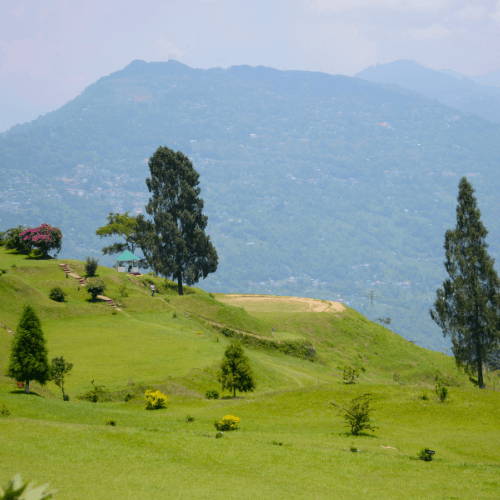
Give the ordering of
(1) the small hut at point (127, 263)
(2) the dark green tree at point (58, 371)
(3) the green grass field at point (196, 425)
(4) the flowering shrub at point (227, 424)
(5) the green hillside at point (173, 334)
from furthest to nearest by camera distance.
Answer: (1) the small hut at point (127, 263), (5) the green hillside at point (173, 334), (2) the dark green tree at point (58, 371), (4) the flowering shrub at point (227, 424), (3) the green grass field at point (196, 425)

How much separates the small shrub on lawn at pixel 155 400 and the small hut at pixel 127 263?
140 ft

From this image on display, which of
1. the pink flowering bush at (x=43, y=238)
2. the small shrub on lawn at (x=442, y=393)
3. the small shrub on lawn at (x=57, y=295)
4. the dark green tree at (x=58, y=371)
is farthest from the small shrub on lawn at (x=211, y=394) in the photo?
the pink flowering bush at (x=43, y=238)

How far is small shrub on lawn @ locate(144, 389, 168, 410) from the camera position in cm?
3016

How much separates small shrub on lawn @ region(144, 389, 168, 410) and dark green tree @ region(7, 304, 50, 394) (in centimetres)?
654

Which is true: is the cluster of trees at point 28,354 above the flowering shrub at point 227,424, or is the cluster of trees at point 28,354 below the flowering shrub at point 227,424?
above

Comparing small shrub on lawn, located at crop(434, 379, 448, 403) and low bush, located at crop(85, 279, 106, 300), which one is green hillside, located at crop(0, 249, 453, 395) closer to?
low bush, located at crop(85, 279, 106, 300)

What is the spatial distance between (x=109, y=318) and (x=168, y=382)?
1917 cm

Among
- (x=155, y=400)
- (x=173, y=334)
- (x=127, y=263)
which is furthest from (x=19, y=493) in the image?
(x=127, y=263)

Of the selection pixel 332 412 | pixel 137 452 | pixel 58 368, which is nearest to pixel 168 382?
pixel 58 368

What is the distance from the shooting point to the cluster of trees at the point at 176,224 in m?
70.8

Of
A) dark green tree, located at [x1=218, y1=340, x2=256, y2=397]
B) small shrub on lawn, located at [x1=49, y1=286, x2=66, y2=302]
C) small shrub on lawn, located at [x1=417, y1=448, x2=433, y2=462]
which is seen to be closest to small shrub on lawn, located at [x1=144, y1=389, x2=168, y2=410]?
dark green tree, located at [x1=218, y1=340, x2=256, y2=397]

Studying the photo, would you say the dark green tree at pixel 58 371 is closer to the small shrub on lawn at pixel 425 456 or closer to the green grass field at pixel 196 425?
the green grass field at pixel 196 425

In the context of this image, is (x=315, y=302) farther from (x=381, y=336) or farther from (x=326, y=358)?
(x=326, y=358)

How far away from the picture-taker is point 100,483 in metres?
13.9
